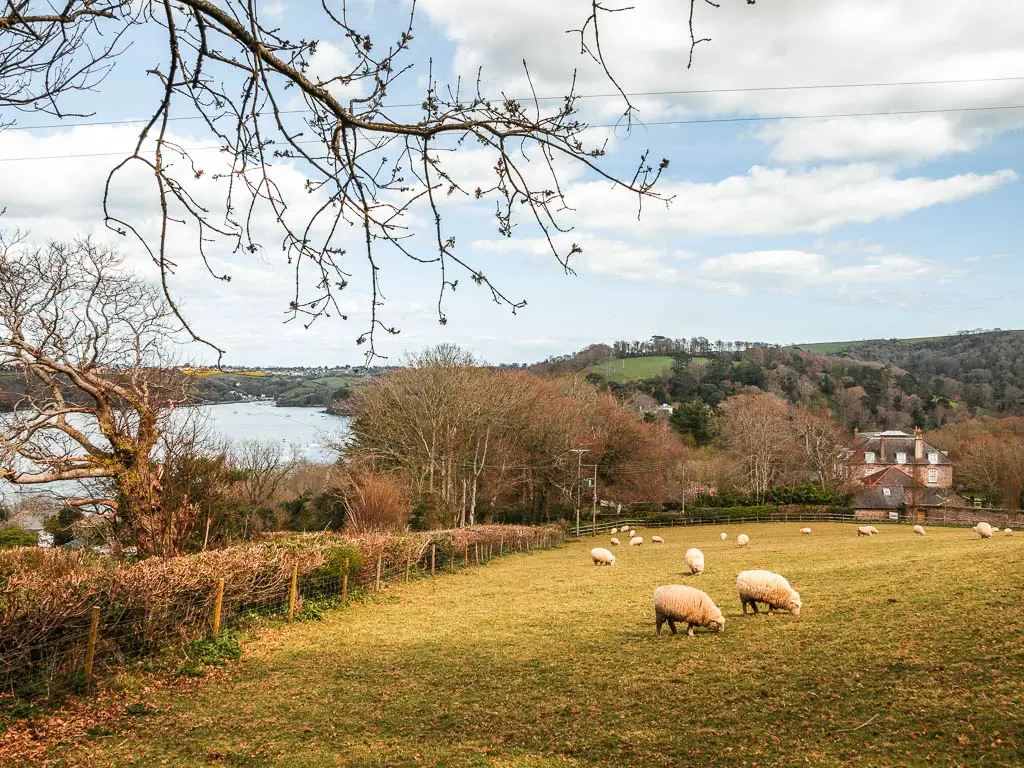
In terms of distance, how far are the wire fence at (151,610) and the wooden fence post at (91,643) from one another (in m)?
0.01

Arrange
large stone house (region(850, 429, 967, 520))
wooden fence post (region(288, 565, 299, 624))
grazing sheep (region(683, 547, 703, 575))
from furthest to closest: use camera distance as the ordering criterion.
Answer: large stone house (region(850, 429, 967, 520)), grazing sheep (region(683, 547, 703, 575)), wooden fence post (region(288, 565, 299, 624))

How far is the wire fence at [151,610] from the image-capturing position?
Result: 25.9ft

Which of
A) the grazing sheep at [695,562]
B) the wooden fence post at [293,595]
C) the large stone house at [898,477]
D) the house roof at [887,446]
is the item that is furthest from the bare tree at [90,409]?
the house roof at [887,446]

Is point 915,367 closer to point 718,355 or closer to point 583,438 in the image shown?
point 718,355

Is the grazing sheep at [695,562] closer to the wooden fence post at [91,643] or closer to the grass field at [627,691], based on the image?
the grass field at [627,691]

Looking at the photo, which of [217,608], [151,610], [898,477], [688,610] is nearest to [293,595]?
[217,608]

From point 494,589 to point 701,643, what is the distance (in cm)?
1007

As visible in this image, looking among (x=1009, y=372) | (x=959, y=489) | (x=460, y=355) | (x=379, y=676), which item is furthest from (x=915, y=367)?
(x=379, y=676)

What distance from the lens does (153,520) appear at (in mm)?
14773

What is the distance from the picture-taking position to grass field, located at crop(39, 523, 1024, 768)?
6.19m

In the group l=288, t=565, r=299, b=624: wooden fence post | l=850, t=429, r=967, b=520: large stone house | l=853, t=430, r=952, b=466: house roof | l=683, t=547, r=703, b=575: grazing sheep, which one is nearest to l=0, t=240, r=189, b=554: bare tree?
l=288, t=565, r=299, b=624: wooden fence post

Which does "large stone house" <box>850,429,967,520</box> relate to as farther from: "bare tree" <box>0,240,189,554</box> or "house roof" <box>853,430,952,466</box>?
"bare tree" <box>0,240,189,554</box>

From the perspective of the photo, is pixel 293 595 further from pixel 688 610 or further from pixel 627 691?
pixel 627 691

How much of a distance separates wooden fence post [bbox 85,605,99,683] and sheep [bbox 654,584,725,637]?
317 inches
